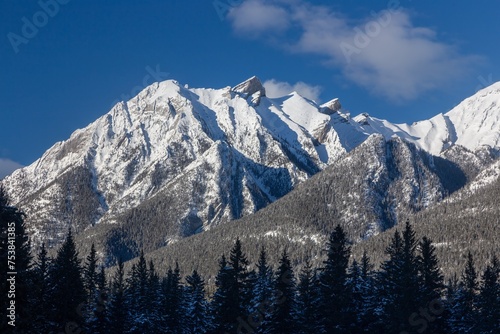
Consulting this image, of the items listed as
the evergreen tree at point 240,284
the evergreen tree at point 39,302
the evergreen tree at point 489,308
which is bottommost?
the evergreen tree at point 489,308

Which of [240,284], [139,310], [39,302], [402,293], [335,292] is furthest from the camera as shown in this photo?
[139,310]

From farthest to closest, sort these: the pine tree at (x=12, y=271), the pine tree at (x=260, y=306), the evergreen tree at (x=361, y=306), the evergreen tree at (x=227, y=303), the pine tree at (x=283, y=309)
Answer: the evergreen tree at (x=361, y=306)
the evergreen tree at (x=227, y=303)
the pine tree at (x=260, y=306)
the pine tree at (x=283, y=309)
the pine tree at (x=12, y=271)

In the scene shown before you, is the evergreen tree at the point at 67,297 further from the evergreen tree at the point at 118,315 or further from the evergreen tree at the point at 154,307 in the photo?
the evergreen tree at the point at 154,307

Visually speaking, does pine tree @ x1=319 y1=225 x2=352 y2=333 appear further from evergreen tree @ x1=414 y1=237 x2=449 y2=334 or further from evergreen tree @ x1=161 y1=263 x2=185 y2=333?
evergreen tree @ x1=161 y1=263 x2=185 y2=333

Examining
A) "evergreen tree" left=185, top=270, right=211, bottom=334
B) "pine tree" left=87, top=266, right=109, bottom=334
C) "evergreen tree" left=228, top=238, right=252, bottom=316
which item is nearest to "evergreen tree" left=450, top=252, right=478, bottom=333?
"evergreen tree" left=228, top=238, right=252, bottom=316

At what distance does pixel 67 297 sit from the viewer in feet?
288

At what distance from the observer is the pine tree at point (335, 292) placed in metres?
96.8

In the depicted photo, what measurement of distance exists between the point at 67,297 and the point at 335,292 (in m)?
34.1

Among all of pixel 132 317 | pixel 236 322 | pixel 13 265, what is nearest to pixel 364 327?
pixel 236 322

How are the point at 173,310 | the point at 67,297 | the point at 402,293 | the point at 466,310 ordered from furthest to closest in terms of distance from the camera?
the point at 173,310
the point at 466,310
the point at 402,293
the point at 67,297

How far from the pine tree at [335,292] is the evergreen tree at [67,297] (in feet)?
102

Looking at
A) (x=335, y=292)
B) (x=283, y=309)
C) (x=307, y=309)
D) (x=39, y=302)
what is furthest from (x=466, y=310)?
(x=39, y=302)

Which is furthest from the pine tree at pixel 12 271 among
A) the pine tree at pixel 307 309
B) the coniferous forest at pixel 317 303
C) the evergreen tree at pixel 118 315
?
the pine tree at pixel 307 309

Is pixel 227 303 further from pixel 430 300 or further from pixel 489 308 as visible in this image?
pixel 489 308
